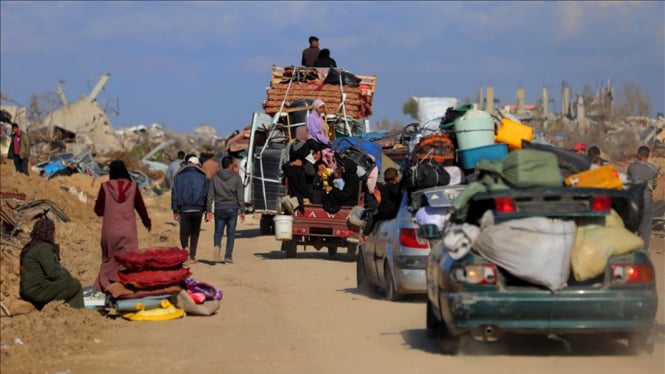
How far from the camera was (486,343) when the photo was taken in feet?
35.2

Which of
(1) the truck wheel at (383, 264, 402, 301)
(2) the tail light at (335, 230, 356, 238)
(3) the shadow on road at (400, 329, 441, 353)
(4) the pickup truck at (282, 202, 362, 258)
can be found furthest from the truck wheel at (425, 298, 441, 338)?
(2) the tail light at (335, 230, 356, 238)

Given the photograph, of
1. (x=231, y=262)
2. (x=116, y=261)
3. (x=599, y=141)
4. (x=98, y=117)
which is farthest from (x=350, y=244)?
(x=98, y=117)

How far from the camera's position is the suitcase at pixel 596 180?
1048cm

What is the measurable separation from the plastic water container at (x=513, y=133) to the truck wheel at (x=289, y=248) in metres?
9.39

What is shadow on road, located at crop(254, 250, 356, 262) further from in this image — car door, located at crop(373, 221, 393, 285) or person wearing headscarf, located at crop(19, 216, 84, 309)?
person wearing headscarf, located at crop(19, 216, 84, 309)

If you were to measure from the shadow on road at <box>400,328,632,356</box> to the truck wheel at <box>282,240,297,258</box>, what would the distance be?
1041 centimetres

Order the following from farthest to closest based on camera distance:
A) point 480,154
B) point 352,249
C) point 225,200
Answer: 1. point 352,249
2. point 225,200
3. point 480,154

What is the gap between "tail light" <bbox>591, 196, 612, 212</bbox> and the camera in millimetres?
9820

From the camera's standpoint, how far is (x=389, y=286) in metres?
14.6

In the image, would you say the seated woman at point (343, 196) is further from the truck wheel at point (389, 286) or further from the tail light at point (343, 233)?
the truck wheel at point (389, 286)

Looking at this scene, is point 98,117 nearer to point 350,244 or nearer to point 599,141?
point 599,141

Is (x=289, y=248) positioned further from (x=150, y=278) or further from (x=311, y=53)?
(x=150, y=278)

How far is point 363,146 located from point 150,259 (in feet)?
33.2

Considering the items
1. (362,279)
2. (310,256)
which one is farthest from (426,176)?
(310,256)
